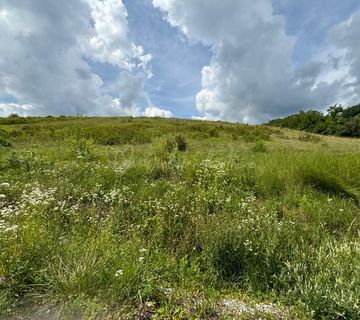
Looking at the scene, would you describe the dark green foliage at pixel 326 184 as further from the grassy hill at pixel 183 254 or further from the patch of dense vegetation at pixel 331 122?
the patch of dense vegetation at pixel 331 122

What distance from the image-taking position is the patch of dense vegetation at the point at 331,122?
43781 mm

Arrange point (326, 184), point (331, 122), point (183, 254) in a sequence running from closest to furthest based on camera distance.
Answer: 1. point (183, 254)
2. point (326, 184)
3. point (331, 122)

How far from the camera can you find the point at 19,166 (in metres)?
6.01

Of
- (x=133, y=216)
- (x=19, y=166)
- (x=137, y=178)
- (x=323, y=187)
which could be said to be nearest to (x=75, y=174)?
(x=137, y=178)

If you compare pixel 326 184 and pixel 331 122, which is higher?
pixel 331 122

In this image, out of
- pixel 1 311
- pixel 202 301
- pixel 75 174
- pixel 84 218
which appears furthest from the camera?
pixel 75 174

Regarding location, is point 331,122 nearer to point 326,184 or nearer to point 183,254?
point 326,184

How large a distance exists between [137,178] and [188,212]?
7.26 feet

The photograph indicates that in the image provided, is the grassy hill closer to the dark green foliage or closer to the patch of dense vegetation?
the dark green foliage

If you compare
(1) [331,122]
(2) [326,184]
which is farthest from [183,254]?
(1) [331,122]

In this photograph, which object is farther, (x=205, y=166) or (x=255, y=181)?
(x=205, y=166)

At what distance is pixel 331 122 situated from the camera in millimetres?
50594

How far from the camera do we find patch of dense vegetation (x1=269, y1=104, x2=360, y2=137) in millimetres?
43781

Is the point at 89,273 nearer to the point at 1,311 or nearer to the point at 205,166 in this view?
the point at 1,311
